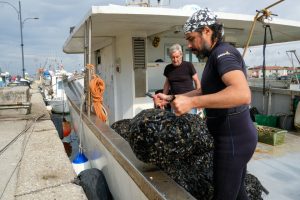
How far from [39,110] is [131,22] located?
17.9ft

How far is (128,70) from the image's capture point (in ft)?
21.0

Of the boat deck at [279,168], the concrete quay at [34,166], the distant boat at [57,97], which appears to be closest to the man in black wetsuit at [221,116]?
the boat deck at [279,168]

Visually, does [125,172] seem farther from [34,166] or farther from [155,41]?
[155,41]

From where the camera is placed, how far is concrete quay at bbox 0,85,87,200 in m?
3.38

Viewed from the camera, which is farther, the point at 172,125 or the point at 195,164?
the point at 195,164

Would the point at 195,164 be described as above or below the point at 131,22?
below

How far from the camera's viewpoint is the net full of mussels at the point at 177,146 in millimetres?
2250

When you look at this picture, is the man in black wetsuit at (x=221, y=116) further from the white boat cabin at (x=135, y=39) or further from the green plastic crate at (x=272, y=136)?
the green plastic crate at (x=272, y=136)

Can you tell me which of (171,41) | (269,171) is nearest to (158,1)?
(171,41)

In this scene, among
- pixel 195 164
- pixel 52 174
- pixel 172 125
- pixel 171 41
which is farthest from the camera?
pixel 171 41

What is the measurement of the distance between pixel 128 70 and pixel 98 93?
1.67m

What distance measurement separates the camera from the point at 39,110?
932cm

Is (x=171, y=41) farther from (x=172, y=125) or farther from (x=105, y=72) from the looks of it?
(x=172, y=125)

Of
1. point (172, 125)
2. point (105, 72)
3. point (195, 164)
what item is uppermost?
point (105, 72)
